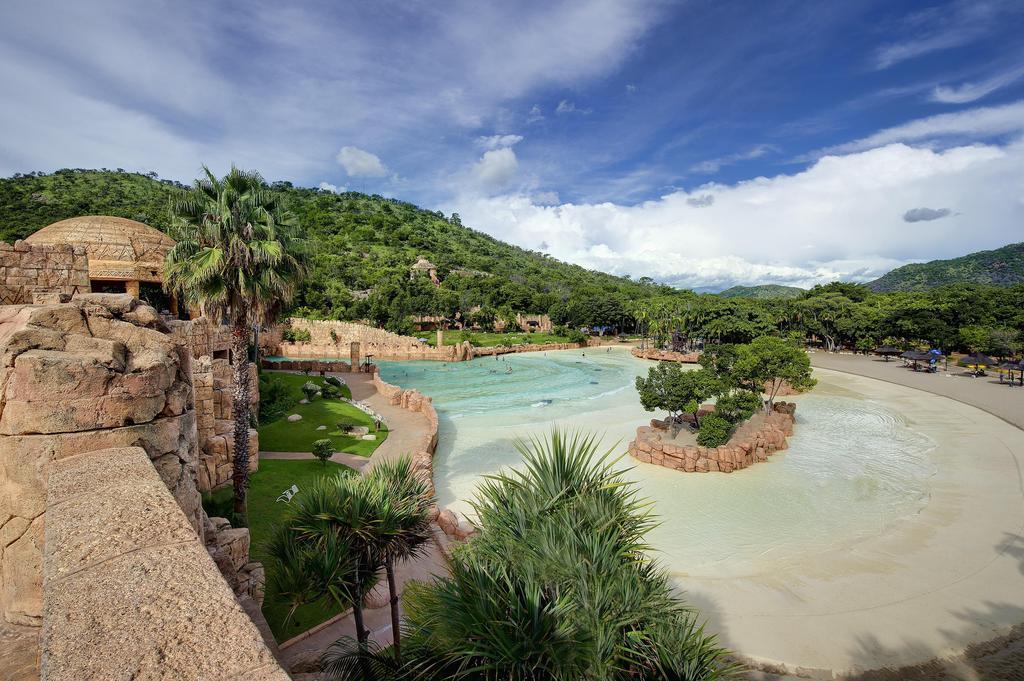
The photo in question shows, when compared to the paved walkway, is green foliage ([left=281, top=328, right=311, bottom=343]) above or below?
above

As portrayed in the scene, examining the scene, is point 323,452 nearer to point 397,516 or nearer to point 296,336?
point 397,516

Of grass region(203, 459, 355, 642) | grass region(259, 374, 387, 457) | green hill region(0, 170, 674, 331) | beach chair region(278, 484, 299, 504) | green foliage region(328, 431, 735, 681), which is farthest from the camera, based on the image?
green hill region(0, 170, 674, 331)

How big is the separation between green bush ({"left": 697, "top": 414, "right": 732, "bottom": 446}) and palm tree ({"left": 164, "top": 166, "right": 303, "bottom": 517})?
53.7 ft

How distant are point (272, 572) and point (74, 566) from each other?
493cm

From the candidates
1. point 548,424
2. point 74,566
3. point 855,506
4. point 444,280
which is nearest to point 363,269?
point 444,280

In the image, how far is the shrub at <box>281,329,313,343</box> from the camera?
53.3 m

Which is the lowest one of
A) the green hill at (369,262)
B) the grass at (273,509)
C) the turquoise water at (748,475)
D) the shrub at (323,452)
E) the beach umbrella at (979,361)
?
the turquoise water at (748,475)

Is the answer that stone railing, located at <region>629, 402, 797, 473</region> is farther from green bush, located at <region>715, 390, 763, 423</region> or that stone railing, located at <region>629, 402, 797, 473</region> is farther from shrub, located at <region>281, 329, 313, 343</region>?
shrub, located at <region>281, 329, 313, 343</region>

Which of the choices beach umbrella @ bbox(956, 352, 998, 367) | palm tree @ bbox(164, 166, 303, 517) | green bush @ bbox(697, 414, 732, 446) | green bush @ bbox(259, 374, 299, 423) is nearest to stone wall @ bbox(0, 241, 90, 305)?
palm tree @ bbox(164, 166, 303, 517)

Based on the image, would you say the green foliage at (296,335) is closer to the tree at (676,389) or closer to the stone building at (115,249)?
the stone building at (115,249)

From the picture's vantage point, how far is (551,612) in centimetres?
471

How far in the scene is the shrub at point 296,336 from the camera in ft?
175

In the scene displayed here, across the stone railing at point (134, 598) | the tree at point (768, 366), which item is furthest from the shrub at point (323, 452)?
the tree at point (768, 366)

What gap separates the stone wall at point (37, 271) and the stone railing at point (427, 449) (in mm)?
7234
